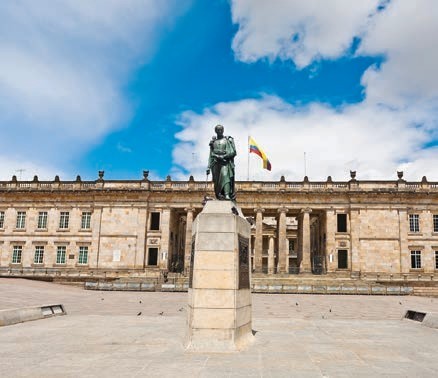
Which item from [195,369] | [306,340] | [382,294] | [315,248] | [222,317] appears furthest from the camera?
[315,248]

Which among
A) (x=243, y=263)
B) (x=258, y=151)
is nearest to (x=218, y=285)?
(x=243, y=263)

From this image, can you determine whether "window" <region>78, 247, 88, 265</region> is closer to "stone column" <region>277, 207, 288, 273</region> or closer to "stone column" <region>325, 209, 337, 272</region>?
"stone column" <region>277, 207, 288, 273</region>

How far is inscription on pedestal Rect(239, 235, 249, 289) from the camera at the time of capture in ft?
34.5

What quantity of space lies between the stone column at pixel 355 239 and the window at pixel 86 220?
31506mm

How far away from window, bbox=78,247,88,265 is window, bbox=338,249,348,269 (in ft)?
99.2

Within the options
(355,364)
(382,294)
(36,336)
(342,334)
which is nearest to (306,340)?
(342,334)

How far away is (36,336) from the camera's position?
11.3 metres

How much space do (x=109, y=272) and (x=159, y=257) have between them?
6.03 m

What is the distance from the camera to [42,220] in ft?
173

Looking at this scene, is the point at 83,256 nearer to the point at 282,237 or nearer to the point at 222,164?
the point at 282,237

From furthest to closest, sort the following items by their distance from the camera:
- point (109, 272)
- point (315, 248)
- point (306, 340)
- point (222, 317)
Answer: point (315, 248), point (109, 272), point (306, 340), point (222, 317)

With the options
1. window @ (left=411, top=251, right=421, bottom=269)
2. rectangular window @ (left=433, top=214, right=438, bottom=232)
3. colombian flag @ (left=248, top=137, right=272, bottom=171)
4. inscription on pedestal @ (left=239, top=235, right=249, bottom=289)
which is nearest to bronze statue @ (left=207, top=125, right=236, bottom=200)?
inscription on pedestal @ (left=239, top=235, right=249, bottom=289)

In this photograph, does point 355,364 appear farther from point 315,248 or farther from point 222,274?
point 315,248

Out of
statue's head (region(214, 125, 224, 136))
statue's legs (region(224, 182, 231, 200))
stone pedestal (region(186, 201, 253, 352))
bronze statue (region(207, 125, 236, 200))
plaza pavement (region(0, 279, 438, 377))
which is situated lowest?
plaza pavement (region(0, 279, 438, 377))
